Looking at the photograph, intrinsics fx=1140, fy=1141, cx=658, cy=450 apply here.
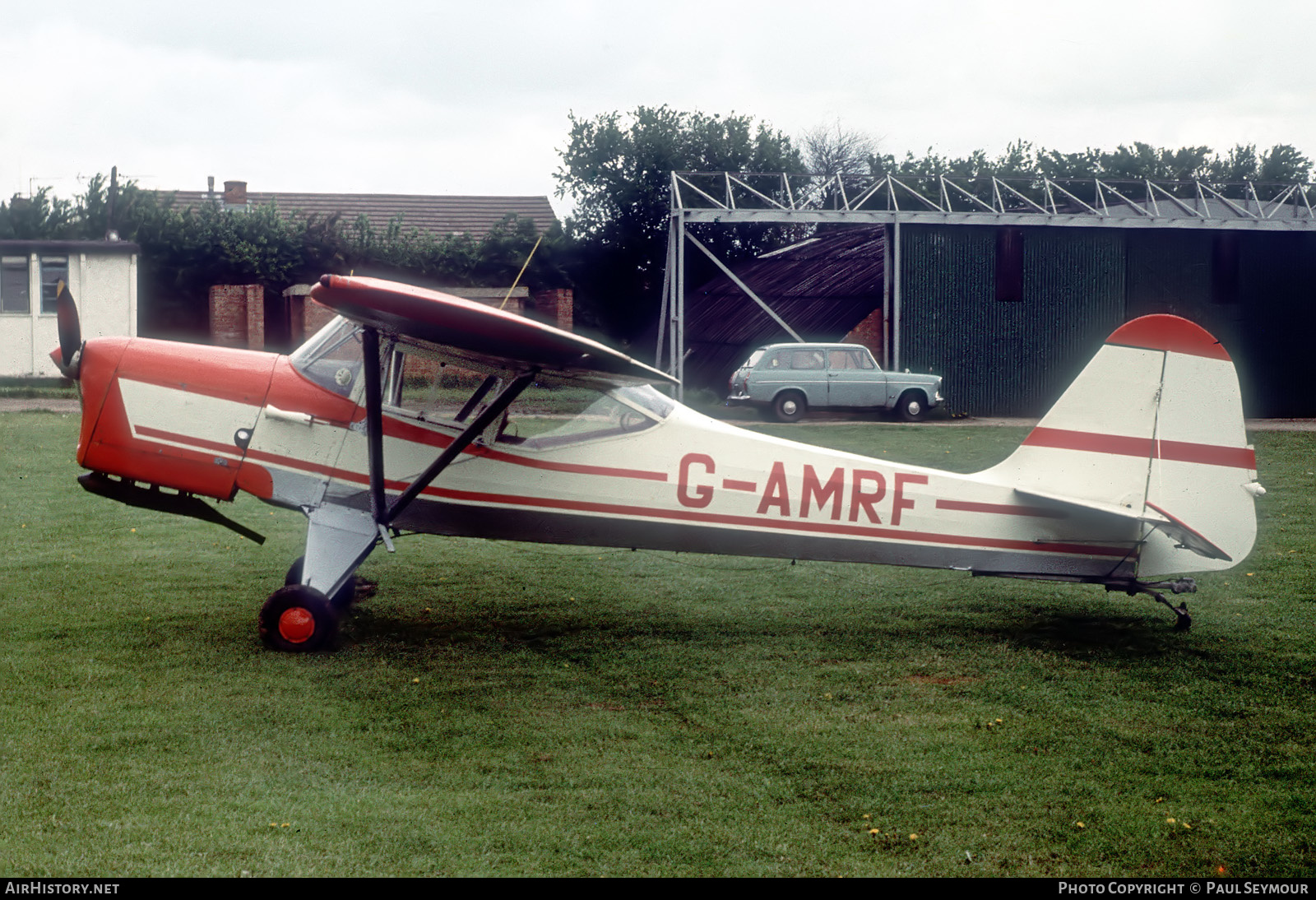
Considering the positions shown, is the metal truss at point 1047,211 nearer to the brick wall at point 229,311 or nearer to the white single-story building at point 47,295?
the brick wall at point 229,311

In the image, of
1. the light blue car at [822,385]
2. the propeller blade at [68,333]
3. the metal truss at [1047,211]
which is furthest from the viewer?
the metal truss at [1047,211]

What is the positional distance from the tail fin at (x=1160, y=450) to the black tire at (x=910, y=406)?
19.2 meters

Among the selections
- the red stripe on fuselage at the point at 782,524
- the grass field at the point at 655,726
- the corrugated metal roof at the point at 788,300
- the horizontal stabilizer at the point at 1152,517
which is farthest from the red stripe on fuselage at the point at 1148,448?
the corrugated metal roof at the point at 788,300

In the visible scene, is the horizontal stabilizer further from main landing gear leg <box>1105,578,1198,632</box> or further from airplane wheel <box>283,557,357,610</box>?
airplane wheel <box>283,557,357,610</box>

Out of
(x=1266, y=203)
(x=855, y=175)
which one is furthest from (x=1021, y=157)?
A: (x=1266, y=203)

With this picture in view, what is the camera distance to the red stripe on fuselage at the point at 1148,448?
23.9 ft

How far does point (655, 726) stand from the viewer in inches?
233

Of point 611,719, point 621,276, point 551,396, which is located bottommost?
point 611,719

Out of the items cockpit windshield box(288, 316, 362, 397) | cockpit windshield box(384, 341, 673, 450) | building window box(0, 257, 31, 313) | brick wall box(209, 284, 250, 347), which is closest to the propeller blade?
cockpit windshield box(288, 316, 362, 397)

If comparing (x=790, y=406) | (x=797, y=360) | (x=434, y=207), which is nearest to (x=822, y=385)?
(x=797, y=360)

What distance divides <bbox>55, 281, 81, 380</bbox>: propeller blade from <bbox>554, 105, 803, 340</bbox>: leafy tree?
3239 centimetres

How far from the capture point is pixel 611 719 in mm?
5992

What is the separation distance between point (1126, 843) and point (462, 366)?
500cm
